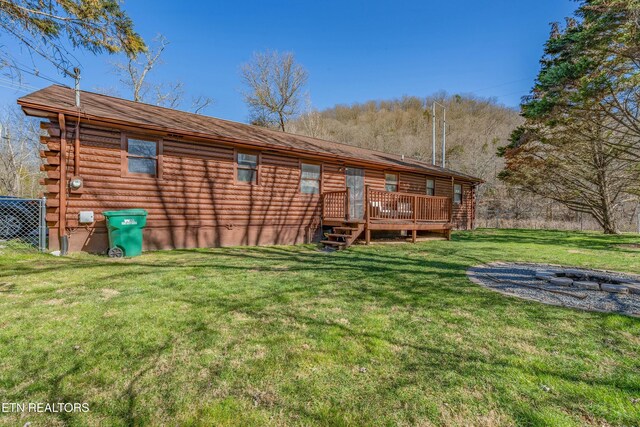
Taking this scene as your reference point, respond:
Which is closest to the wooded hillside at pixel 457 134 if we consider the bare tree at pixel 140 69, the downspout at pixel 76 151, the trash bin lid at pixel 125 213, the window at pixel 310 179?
the bare tree at pixel 140 69

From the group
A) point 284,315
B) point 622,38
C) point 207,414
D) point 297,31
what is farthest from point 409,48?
point 207,414

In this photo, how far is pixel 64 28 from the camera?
436 centimetres

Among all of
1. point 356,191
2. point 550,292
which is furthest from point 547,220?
point 550,292

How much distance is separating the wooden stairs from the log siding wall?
1081mm

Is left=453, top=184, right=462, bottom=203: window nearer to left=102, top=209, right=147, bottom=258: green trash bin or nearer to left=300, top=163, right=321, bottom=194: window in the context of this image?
left=300, top=163, right=321, bottom=194: window

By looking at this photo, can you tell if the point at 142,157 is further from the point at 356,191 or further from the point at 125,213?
the point at 356,191

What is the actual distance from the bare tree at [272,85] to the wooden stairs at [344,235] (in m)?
16.3

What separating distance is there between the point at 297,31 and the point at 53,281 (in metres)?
19.8

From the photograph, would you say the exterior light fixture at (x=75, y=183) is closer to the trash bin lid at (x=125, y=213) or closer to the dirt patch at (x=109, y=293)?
the trash bin lid at (x=125, y=213)

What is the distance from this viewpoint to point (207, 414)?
5.31 feet

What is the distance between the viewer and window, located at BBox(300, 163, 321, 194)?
32.1ft

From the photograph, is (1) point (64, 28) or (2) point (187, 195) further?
(2) point (187, 195)

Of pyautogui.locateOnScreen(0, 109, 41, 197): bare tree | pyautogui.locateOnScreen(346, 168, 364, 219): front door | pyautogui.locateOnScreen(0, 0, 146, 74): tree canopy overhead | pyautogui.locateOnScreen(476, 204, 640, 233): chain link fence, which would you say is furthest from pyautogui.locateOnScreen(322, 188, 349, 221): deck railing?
pyautogui.locateOnScreen(0, 109, 41, 197): bare tree

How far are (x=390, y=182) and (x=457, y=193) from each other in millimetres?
5491
